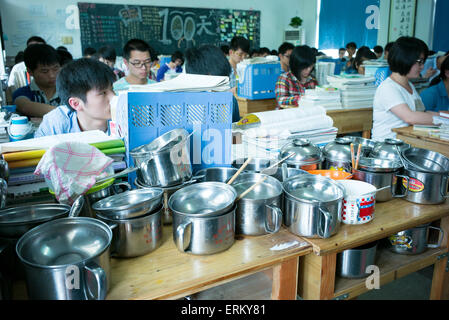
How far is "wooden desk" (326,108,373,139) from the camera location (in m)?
3.59

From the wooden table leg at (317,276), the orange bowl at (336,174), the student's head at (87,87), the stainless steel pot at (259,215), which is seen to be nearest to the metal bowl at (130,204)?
the stainless steel pot at (259,215)

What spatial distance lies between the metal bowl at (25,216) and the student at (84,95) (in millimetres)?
896

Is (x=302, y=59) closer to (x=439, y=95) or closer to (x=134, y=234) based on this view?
(x=439, y=95)

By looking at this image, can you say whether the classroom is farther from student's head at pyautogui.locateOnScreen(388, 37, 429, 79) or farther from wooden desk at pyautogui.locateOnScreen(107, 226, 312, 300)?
student's head at pyautogui.locateOnScreen(388, 37, 429, 79)

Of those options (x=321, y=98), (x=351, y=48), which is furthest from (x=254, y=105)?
(x=351, y=48)

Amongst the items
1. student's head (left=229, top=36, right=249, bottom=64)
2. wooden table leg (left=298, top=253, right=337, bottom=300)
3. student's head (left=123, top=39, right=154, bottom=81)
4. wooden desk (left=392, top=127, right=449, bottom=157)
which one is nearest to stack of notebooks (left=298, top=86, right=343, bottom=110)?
wooden desk (left=392, top=127, right=449, bottom=157)


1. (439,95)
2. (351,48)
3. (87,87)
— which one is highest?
(351,48)

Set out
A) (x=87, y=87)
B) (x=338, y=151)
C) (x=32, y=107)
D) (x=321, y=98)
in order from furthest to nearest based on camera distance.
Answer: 1. (x=321, y=98)
2. (x=32, y=107)
3. (x=87, y=87)
4. (x=338, y=151)

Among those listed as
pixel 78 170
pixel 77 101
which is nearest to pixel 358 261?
pixel 78 170

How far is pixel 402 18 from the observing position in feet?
24.5

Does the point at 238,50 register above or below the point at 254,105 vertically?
above

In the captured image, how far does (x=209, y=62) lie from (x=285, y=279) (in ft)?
5.39

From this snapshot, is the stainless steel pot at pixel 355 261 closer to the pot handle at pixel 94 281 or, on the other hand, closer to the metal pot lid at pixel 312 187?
the metal pot lid at pixel 312 187

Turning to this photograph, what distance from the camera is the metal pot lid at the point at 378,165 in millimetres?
1271
